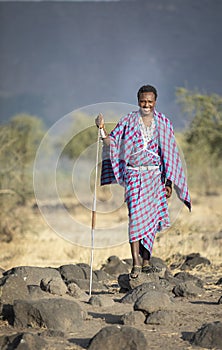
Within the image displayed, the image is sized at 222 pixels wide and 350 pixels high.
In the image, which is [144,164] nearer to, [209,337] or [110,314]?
[110,314]

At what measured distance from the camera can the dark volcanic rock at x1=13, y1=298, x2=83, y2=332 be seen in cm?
600

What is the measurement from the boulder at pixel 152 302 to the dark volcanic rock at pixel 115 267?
3.58 metres

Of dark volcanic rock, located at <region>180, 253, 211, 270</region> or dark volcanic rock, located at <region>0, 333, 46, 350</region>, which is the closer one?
dark volcanic rock, located at <region>0, 333, 46, 350</region>

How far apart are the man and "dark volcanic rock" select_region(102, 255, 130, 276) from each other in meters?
1.94

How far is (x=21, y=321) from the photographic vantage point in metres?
6.11

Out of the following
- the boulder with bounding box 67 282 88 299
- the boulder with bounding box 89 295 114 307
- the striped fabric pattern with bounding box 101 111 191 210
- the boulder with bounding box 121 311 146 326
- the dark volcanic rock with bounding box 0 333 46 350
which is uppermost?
the striped fabric pattern with bounding box 101 111 191 210

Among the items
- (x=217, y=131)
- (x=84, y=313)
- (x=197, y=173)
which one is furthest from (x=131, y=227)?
(x=197, y=173)

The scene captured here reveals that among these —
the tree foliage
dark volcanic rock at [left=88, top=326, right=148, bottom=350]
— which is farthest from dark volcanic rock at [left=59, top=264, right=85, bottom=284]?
the tree foliage

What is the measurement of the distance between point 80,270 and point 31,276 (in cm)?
121

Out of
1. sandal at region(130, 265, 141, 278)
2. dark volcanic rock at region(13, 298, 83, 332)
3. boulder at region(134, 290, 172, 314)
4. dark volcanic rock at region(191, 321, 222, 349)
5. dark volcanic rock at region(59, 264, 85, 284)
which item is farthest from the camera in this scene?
dark volcanic rock at region(59, 264, 85, 284)

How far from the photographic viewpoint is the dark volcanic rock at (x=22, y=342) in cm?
525

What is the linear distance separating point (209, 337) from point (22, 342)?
1360 millimetres

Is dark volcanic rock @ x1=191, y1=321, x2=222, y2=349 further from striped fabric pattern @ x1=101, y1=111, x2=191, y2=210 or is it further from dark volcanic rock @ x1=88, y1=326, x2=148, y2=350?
striped fabric pattern @ x1=101, y1=111, x2=191, y2=210

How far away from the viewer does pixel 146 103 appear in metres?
8.05
